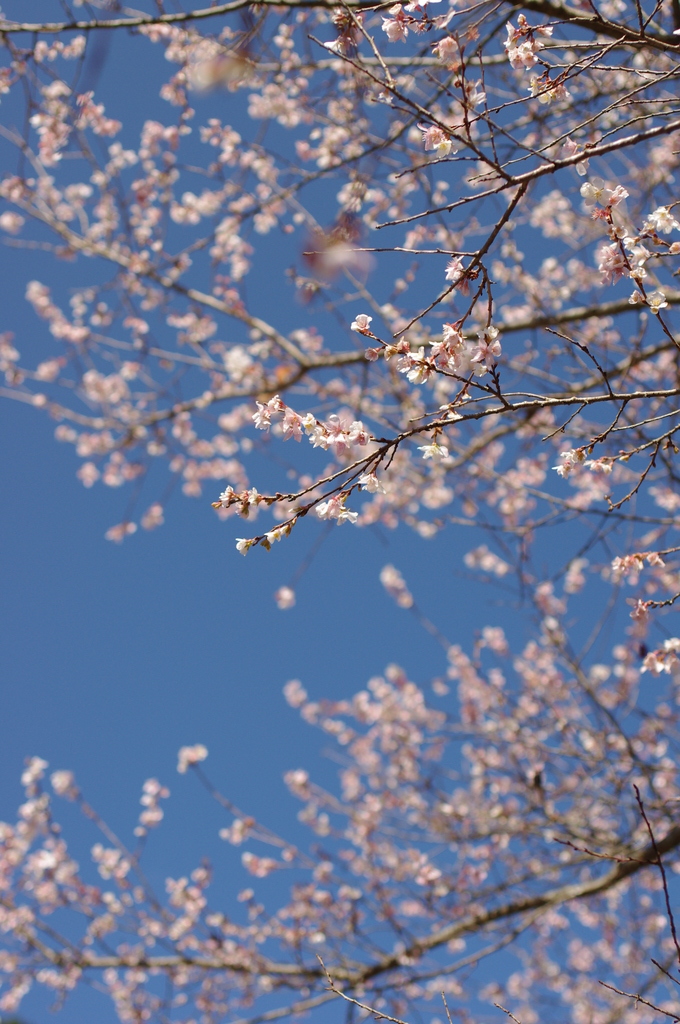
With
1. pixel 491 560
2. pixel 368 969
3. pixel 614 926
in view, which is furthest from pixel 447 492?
pixel 614 926

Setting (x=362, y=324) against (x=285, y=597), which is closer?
(x=362, y=324)

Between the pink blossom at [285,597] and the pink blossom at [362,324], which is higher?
the pink blossom at [285,597]

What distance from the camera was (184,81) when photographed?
4859mm

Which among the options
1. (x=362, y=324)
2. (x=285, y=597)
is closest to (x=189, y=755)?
(x=285, y=597)

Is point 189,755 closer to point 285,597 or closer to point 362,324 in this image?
point 285,597

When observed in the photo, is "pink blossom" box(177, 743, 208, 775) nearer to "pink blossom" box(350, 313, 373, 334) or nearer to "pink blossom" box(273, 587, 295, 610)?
"pink blossom" box(273, 587, 295, 610)

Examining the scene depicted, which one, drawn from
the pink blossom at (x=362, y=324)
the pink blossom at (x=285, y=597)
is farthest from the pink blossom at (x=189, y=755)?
the pink blossom at (x=362, y=324)

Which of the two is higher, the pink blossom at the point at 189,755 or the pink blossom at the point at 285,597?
the pink blossom at the point at 285,597

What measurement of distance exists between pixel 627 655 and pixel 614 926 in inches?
103

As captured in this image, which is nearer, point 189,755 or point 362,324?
point 362,324

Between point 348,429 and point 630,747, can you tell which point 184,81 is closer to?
point 348,429

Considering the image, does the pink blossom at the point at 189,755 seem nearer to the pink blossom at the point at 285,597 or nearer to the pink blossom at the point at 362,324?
the pink blossom at the point at 285,597

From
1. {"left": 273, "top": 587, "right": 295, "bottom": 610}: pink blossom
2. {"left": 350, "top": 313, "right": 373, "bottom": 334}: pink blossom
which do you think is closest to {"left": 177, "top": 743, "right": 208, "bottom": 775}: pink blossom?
{"left": 273, "top": 587, "right": 295, "bottom": 610}: pink blossom

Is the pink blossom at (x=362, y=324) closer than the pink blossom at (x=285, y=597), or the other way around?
the pink blossom at (x=362, y=324)
